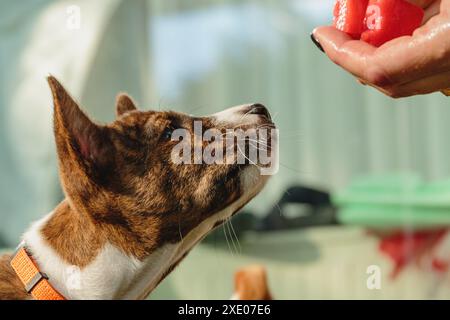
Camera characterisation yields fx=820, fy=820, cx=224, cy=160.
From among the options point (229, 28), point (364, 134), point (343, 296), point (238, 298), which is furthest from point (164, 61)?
point (238, 298)

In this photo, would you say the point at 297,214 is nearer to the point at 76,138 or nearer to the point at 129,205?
the point at 129,205

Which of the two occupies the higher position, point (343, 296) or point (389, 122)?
point (389, 122)

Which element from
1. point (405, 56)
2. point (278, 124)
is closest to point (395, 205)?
point (278, 124)

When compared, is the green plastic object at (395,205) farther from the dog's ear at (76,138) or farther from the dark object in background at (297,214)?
the dog's ear at (76,138)

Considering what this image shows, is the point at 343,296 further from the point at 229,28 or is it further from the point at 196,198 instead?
the point at 196,198

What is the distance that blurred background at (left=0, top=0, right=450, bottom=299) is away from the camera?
3.20m

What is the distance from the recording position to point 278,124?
3.27 meters

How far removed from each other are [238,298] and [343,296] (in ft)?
4.09

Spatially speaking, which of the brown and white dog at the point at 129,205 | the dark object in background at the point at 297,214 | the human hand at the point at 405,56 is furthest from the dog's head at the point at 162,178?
the dark object in background at the point at 297,214

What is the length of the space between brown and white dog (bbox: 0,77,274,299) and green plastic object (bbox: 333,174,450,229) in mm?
1788

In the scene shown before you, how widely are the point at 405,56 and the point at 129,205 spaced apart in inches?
23.6

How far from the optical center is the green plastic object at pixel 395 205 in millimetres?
3318

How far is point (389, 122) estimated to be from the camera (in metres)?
3.59

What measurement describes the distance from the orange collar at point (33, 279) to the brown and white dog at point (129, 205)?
12 mm
